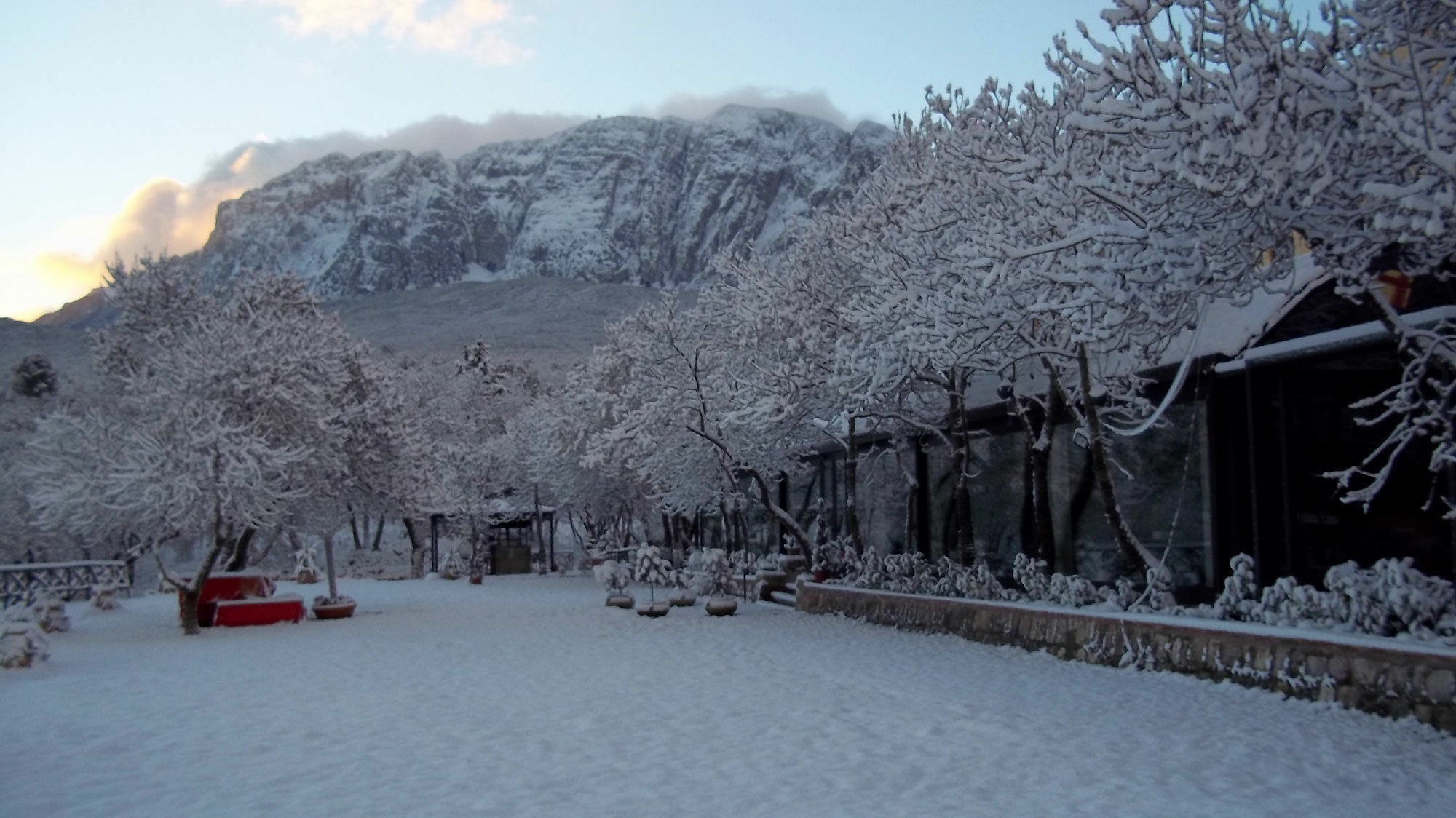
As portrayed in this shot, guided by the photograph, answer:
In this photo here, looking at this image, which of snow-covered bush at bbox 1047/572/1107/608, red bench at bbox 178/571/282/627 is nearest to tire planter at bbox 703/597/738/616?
snow-covered bush at bbox 1047/572/1107/608

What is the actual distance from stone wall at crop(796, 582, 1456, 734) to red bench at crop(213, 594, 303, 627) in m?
13.4

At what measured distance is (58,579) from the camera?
105 feet

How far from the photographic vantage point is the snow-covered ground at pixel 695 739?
6227mm

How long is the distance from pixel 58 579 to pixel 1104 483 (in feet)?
106

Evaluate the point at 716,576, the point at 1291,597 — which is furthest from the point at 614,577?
the point at 1291,597

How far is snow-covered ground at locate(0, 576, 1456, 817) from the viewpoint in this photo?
20.4 ft

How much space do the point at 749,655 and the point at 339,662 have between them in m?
5.63

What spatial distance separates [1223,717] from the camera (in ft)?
27.6

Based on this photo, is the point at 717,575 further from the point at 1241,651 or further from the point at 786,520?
the point at 1241,651

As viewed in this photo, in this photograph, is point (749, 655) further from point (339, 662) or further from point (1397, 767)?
point (1397, 767)

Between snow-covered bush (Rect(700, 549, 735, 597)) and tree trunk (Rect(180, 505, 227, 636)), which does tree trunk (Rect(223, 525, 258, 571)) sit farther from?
snow-covered bush (Rect(700, 549, 735, 597))

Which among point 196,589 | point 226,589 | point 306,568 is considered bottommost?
point 306,568

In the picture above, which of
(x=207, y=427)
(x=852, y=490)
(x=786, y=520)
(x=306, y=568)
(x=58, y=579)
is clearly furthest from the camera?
(x=58, y=579)

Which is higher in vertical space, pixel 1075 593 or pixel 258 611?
pixel 1075 593
